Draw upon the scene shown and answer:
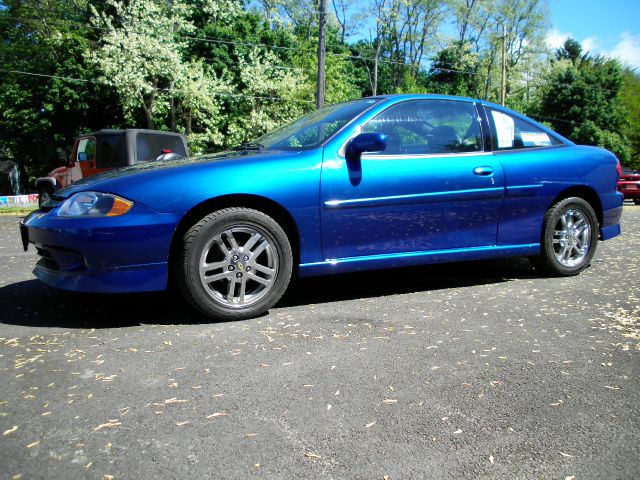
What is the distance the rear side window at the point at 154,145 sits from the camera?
413 inches

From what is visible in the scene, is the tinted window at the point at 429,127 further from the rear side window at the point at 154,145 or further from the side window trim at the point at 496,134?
the rear side window at the point at 154,145

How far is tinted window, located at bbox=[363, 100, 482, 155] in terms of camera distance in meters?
4.32

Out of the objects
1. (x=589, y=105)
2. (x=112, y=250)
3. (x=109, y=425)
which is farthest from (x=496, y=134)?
(x=589, y=105)

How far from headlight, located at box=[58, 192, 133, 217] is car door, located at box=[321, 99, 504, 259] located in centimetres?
135

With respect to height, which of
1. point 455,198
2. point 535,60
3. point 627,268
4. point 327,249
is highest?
point 535,60

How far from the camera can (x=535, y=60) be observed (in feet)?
158

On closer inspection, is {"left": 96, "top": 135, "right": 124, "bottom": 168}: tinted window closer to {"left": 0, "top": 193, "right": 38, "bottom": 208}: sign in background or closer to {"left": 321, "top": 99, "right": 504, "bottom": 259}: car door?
{"left": 321, "top": 99, "right": 504, "bottom": 259}: car door

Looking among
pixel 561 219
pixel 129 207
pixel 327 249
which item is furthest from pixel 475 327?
pixel 129 207

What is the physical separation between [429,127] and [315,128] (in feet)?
3.00

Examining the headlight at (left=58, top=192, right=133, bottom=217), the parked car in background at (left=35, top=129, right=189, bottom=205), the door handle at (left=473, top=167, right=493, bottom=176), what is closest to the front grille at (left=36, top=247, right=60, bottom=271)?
the headlight at (left=58, top=192, right=133, bottom=217)

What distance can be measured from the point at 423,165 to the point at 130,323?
94.2 inches

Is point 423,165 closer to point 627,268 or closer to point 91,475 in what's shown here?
point 627,268

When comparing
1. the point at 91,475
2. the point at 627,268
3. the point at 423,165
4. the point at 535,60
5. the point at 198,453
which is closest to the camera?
the point at 91,475

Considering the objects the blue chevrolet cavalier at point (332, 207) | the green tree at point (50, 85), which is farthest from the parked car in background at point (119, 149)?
the green tree at point (50, 85)
